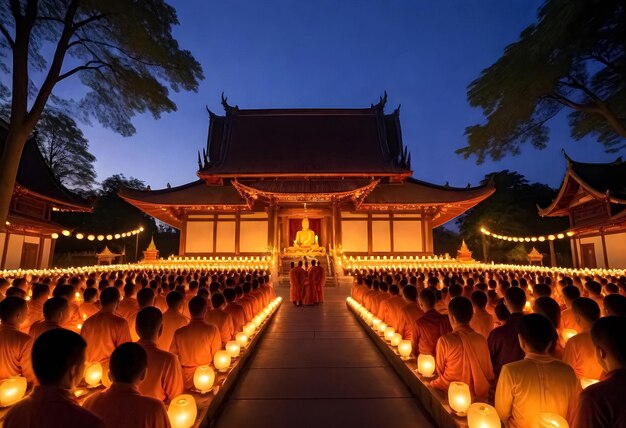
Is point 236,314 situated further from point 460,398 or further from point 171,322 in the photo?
point 460,398

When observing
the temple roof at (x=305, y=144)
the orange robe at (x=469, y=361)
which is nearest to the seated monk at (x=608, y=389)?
the orange robe at (x=469, y=361)

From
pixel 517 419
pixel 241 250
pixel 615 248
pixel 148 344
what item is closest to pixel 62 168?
pixel 241 250

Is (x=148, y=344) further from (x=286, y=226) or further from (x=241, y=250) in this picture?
(x=286, y=226)

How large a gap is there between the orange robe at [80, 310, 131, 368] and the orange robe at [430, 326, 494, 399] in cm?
334

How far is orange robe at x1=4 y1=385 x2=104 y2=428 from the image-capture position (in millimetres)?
1486

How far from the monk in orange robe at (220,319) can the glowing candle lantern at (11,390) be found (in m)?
2.07

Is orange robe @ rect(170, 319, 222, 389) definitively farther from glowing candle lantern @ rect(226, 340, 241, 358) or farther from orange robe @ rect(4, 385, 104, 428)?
orange robe @ rect(4, 385, 104, 428)

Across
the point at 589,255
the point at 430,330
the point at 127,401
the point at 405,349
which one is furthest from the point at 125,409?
the point at 589,255

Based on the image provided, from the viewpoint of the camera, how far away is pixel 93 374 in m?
3.34

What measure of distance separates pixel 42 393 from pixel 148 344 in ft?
3.93

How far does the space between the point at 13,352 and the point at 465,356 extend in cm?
418

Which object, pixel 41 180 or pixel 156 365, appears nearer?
pixel 156 365

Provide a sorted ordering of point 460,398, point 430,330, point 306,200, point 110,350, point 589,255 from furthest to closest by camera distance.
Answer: point 306,200
point 589,255
point 430,330
point 110,350
point 460,398

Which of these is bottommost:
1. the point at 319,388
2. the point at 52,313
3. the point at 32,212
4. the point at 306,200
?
the point at 319,388
